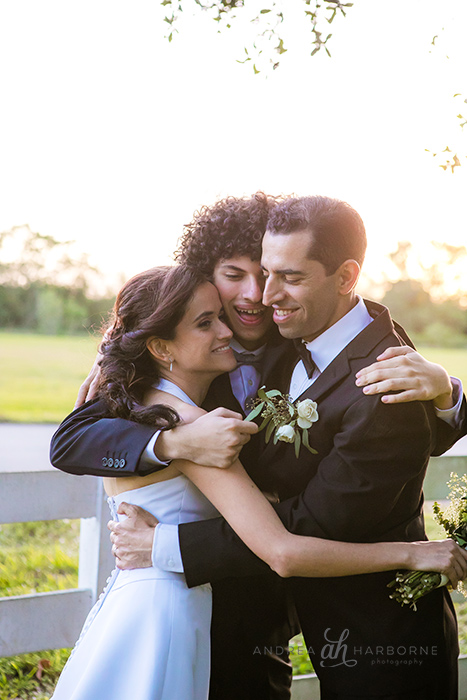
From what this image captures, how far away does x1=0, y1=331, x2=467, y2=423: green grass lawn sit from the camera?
48.7 ft

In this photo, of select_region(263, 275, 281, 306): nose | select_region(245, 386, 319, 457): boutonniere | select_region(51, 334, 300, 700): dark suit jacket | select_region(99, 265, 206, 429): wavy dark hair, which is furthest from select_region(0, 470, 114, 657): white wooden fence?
select_region(263, 275, 281, 306): nose

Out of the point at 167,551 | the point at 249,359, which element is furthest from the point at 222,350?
the point at 167,551

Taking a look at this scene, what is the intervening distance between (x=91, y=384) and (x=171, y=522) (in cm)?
71

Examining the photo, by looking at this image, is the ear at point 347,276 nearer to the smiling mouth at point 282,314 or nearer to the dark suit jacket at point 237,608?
the smiling mouth at point 282,314

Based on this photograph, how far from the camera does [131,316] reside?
2.49m

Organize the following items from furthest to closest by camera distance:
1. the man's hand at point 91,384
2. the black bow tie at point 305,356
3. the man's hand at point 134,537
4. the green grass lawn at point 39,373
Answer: the green grass lawn at point 39,373 < the man's hand at point 91,384 < the black bow tie at point 305,356 < the man's hand at point 134,537

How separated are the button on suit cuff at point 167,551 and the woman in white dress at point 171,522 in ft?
0.15

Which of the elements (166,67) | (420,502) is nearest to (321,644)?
(420,502)

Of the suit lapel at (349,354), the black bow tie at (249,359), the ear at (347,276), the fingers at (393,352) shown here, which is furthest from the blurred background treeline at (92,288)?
the fingers at (393,352)

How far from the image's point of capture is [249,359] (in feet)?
8.80

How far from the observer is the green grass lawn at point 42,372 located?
14.8 metres

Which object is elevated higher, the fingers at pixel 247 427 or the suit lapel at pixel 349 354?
the suit lapel at pixel 349 354

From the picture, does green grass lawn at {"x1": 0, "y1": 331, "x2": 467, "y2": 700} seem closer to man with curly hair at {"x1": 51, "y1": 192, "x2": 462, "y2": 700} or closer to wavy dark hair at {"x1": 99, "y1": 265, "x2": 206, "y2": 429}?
wavy dark hair at {"x1": 99, "y1": 265, "x2": 206, "y2": 429}

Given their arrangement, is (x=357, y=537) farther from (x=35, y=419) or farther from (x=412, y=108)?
(x=35, y=419)
